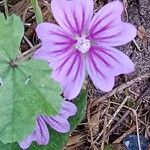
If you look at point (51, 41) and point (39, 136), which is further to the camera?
point (39, 136)

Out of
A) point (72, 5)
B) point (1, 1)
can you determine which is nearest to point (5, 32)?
point (72, 5)

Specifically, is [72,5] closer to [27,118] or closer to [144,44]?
[27,118]

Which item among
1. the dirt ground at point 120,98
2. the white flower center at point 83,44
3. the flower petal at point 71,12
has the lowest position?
the dirt ground at point 120,98

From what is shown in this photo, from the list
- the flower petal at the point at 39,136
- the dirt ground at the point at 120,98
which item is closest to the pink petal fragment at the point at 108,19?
the flower petal at the point at 39,136

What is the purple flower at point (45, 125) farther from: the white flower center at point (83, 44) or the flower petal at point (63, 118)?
the white flower center at point (83, 44)

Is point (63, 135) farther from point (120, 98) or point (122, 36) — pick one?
point (122, 36)

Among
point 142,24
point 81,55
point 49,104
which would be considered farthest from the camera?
point 142,24

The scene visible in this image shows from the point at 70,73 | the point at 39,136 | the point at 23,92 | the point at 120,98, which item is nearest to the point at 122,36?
the point at 70,73
